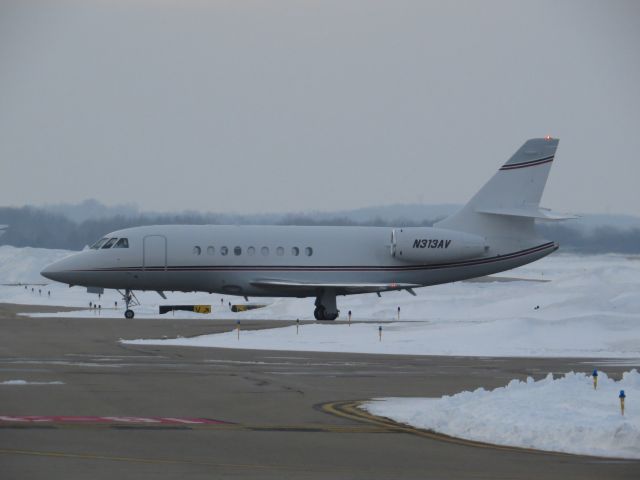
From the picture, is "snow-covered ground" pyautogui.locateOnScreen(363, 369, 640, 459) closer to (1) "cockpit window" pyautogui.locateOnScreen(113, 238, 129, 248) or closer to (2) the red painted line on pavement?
(2) the red painted line on pavement

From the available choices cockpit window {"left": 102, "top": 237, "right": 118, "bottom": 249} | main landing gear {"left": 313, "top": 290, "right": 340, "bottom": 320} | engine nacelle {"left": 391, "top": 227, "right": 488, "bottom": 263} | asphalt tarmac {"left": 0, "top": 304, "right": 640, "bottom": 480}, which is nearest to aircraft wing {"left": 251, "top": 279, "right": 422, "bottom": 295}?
main landing gear {"left": 313, "top": 290, "right": 340, "bottom": 320}

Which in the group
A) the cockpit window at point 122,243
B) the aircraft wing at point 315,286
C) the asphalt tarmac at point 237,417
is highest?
the cockpit window at point 122,243

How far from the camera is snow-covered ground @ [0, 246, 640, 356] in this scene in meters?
37.1

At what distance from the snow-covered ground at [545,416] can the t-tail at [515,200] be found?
113 feet

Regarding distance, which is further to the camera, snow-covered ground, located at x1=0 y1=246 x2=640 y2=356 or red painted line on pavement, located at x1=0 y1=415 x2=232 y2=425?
snow-covered ground, located at x1=0 y1=246 x2=640 y2=356

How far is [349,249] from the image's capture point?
175ft

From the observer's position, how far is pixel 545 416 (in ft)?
55.3

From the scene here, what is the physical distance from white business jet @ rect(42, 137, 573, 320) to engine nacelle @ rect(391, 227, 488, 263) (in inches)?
1.6

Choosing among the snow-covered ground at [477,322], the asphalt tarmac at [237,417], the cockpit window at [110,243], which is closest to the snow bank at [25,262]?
the snow-covered ground at [477,322]

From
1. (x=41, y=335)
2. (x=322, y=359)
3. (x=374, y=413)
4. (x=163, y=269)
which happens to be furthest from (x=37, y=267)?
(x=374, y=413)

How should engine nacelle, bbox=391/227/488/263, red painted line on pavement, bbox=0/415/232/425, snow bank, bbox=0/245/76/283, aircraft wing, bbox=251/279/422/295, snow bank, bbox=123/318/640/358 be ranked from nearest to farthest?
red painted line on pavement, bbox=0/415/232/425 < snow bank, bbox=123/318/640/358 < aircraft wing, bbox=251/279/422/295 < engine nacelle, bbox=391/227/488/263 < snow bank, bbox=0/245/76/283

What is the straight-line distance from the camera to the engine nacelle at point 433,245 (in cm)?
5331

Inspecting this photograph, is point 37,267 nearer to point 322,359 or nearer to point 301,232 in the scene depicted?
point 301,232

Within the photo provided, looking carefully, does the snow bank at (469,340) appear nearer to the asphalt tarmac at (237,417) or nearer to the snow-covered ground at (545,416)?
the asphalt tarmac at (237,417)
